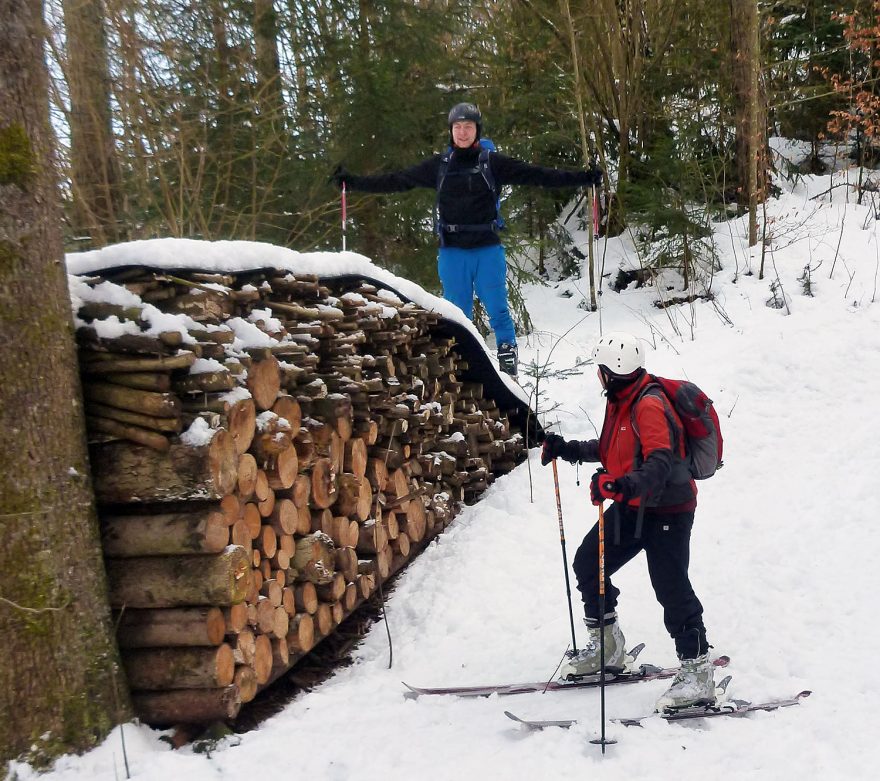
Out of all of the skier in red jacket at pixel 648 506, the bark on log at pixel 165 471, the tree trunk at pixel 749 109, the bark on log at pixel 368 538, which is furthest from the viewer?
the tree trunk at pixel 749 109

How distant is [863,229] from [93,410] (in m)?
10.9

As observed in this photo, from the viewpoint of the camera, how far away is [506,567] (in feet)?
19.3

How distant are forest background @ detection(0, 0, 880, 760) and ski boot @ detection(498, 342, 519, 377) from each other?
321 centimetres

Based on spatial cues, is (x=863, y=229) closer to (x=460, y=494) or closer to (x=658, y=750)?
(x=460, y=494)

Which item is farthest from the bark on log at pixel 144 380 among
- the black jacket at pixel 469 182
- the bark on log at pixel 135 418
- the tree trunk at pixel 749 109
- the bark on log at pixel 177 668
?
the tree trunk at pixel 749 109

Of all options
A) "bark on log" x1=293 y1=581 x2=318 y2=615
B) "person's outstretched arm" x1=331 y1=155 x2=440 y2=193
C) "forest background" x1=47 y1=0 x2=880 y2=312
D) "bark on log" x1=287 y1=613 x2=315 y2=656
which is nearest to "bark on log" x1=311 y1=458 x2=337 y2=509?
"bark on log" x1=293 y1=581 x2=318 y2=615

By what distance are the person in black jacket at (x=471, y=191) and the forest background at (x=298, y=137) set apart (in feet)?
8.72

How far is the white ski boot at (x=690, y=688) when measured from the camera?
3.83 meters

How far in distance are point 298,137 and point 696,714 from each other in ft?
28.0

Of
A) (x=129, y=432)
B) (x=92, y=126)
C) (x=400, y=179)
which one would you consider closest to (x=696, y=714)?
(x=129, y=432)

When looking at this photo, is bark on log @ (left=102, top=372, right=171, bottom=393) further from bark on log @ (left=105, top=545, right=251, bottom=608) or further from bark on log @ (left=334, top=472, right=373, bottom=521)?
bark on log @ (left=334, top=472, right=373, bottom=521)

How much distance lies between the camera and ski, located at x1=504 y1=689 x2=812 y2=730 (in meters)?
3.73

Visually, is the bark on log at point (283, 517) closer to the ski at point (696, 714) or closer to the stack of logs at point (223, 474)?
the stack of logs at point (223, 474)

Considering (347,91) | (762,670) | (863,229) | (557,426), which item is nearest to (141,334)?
(762,670)
